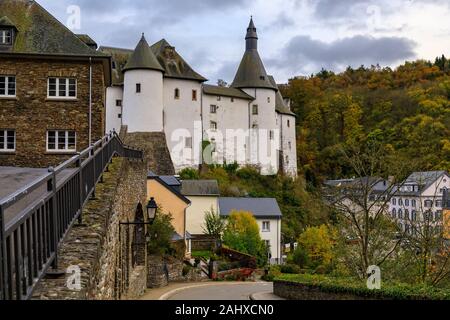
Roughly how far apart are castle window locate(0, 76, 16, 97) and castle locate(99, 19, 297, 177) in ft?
103

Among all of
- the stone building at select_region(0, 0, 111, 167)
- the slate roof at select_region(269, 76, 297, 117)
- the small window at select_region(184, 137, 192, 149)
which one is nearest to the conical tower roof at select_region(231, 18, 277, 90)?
the slate roof at select_region(269, 76, 297, 117)

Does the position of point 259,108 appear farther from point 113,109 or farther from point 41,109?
point 41,109

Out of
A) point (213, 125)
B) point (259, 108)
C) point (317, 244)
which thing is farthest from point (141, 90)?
point (317, 244)

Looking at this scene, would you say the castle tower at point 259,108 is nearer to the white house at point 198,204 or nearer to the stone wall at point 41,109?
the white house at point 198,204

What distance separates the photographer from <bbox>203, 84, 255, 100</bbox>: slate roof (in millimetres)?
65906

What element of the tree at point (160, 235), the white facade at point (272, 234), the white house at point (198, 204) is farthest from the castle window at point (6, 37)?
the white facade at point (272, 234)

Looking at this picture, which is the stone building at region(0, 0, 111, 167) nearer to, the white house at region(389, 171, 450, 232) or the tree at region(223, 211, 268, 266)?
the white house at region(389, 171, 450, 232)

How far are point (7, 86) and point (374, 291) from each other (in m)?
17.3

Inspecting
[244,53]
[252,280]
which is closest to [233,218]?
[252,280]

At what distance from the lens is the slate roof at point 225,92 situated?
216ft

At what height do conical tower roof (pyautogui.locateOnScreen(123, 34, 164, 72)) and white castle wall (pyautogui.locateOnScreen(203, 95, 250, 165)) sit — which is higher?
conical tower roof (pyautogui.locateOnScreen(123, 34, 164, 72))

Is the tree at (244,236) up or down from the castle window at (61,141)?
down

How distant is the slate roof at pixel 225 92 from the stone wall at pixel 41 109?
3969cm

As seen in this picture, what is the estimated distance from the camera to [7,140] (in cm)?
2584
